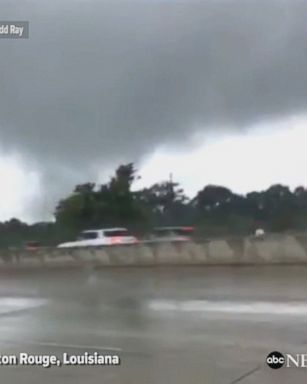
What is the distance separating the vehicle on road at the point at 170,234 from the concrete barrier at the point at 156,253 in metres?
0.03

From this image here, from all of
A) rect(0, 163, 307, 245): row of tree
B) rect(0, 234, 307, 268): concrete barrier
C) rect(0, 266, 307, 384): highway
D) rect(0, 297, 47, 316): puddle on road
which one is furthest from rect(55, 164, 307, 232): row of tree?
rect(0, 297, 47, 316): puddle on road

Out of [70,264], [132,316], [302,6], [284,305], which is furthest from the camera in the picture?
[284,305]

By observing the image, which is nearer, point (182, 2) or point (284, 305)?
point (182, 2)

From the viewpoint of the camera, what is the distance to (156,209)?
314cm

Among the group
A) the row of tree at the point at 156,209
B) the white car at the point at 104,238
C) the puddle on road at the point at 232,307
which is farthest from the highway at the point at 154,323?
the row of tree at the point at 156,209

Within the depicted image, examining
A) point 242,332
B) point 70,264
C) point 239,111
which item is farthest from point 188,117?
point 242,332

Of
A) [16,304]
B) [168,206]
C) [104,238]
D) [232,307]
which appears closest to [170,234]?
[168,206]

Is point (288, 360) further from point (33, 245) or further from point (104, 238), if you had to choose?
point (33, 245)

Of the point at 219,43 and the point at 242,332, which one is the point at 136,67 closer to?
the point at 219,43

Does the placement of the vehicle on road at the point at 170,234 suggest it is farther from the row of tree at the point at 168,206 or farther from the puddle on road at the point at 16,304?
the puddle on road at the point at 16,304

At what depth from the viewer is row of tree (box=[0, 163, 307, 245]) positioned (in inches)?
121

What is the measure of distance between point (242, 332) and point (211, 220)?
29.1 inches

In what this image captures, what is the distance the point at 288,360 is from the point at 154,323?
810 millimetres

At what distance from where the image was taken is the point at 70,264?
3.34 metres
